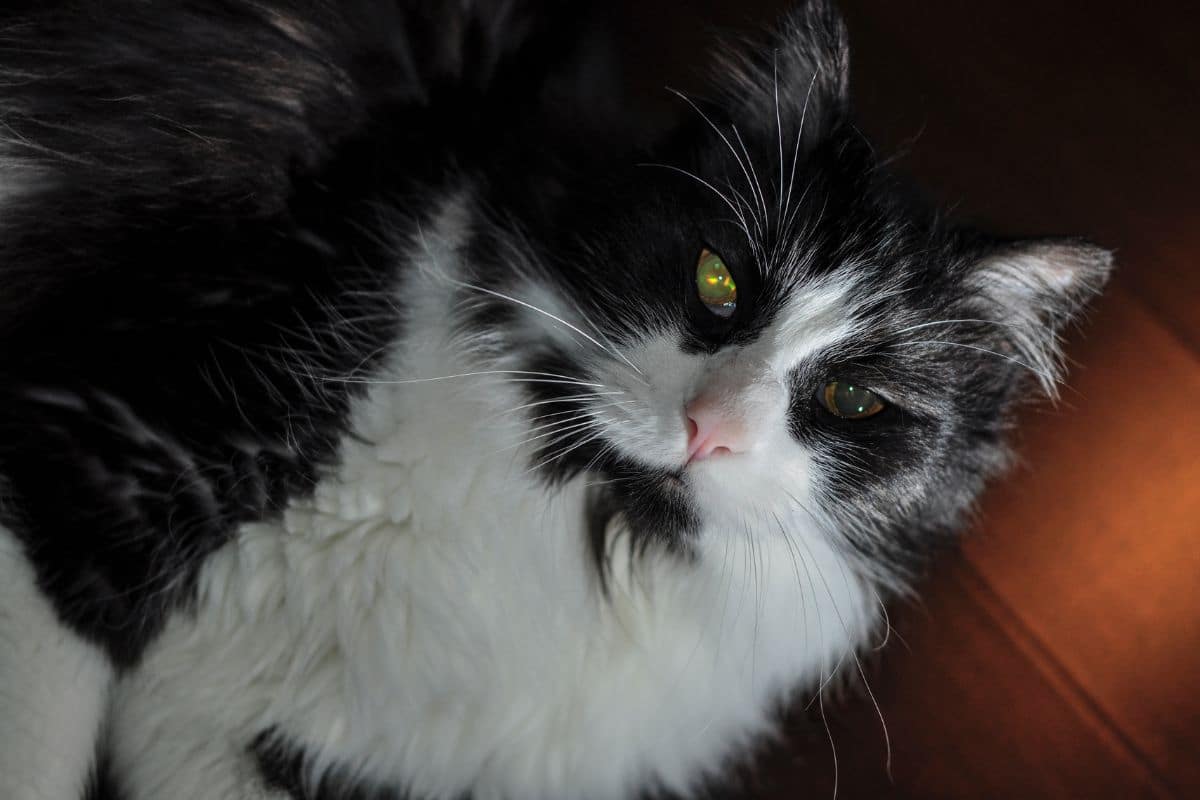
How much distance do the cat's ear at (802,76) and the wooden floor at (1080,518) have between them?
0.48 m

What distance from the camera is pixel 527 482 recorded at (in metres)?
1.12

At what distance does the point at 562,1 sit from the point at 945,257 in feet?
2.16

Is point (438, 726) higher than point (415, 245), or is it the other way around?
point (415, 245)

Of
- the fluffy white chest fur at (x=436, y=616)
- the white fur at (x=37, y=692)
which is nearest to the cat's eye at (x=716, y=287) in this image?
the fluffy white chest fur at (x=436, y=616)

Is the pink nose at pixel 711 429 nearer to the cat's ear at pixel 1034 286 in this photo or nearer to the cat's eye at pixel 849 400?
the cat's eye at pixel 849 400

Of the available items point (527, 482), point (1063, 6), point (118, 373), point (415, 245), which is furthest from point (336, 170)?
point (1063, 6)

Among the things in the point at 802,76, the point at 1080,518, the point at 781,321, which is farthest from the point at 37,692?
the point at 1080,518

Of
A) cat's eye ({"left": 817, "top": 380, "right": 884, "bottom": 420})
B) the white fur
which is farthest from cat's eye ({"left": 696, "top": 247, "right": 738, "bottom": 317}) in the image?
the white fur

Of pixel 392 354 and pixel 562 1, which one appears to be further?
pixel 562 1

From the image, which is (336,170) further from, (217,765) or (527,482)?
(217,765)

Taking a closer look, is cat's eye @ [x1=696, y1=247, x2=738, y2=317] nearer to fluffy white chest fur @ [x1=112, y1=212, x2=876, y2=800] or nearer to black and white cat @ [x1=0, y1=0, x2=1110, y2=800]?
black and white cat @ [x1=0, y1=0, x2=1110, y2=800]

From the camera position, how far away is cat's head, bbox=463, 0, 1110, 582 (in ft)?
3.24

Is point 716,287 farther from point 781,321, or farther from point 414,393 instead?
point 414,393

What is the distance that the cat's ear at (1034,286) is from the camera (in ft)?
3.51
